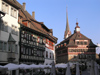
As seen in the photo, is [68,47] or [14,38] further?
[68,47]

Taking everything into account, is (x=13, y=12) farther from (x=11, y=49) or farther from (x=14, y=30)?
(x=11, y=49)

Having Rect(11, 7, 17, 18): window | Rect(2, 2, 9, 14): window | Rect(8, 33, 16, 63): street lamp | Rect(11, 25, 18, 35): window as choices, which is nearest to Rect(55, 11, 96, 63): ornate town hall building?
Rect(11, 25, 18, 35): window

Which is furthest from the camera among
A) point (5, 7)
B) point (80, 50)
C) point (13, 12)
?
point (80, 50)

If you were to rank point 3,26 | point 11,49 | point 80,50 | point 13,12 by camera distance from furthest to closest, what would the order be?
point 80,50, point 13,12, point 11,49, point 3,26

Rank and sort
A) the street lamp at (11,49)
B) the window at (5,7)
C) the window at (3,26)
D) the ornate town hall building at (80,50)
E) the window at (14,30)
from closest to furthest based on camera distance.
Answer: the window at (3,26)
the window at (5,7)
the street lamp at (11,49)
the window at (14,30)
the ornate town hall building at (80,50)

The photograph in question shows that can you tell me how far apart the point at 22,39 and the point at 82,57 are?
48.5m

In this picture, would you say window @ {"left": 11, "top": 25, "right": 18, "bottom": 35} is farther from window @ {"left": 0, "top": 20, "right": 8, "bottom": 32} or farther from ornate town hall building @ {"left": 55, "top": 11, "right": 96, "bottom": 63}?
ornate town hall building @ {"left": 55, "top": 11, "right": 96, "bottom": 63}

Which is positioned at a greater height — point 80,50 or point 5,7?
point 5,7

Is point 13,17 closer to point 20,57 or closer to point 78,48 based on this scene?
point 20,57

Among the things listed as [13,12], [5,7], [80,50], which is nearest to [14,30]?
[13,12]

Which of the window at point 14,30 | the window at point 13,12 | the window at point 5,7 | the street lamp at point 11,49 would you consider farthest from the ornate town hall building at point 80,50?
the window at point 5,7

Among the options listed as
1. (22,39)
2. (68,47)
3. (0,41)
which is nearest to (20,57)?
(22,39)

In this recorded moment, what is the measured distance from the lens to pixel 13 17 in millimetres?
27906

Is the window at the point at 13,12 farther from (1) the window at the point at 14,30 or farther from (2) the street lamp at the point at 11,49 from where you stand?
(2) the street lamp at the point at 11,49
